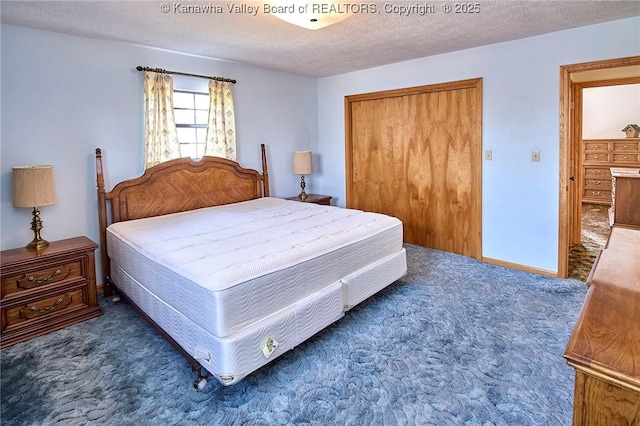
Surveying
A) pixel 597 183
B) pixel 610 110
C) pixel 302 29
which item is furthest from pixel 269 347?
pixel 610 110

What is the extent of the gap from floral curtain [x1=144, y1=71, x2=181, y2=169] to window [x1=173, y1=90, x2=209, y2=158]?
0.20 metres

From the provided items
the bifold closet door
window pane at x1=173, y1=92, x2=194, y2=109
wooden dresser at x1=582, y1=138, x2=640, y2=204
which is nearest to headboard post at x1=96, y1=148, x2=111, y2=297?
window pane at x1=173, y1=92, x2=194, y2=109

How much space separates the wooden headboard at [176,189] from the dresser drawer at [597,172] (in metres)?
6.92

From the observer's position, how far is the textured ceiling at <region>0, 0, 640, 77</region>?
2.59 metres

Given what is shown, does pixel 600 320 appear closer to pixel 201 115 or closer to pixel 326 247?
pixel 326 247

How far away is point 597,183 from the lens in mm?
7441

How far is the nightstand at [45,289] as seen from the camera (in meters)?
2.52

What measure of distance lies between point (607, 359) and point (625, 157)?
8.42 m

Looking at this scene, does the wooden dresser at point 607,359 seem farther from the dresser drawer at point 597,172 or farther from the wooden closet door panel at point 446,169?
the dresser drawer at point 597,172

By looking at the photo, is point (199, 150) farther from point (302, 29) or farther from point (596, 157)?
point (596, 157)

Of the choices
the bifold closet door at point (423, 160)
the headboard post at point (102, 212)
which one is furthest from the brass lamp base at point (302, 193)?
the headboard post at point (102, 212)

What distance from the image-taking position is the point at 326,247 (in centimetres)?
247

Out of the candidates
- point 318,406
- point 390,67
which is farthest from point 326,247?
point 390,67

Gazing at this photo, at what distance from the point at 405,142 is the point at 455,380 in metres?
3.22
